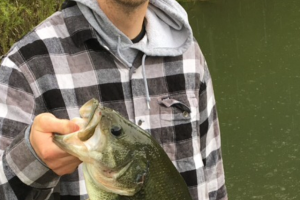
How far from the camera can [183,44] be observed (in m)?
2.21

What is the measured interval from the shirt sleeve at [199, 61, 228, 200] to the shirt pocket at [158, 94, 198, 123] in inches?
5.3

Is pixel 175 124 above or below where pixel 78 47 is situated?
below

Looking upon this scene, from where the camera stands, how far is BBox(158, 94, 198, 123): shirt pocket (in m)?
2.07

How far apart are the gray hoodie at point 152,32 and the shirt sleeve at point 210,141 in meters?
0.19

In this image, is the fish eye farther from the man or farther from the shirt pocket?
the shirt pocket

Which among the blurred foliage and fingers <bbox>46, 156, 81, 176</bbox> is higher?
the blurred foliage

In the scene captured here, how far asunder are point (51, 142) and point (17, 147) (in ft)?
0.74

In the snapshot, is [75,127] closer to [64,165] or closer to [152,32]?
[64,165]

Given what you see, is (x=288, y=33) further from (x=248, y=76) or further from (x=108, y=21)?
(x=108, y=21)

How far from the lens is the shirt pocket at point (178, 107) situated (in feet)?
6.81

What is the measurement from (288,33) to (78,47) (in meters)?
9.37

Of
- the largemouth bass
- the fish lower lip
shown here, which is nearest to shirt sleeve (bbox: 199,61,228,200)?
the largemouth bass

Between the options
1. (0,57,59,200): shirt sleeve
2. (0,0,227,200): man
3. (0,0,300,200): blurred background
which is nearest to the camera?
(0,57,59,200): shirt sleeve

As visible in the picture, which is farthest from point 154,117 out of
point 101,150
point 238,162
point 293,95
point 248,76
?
point 248,76
